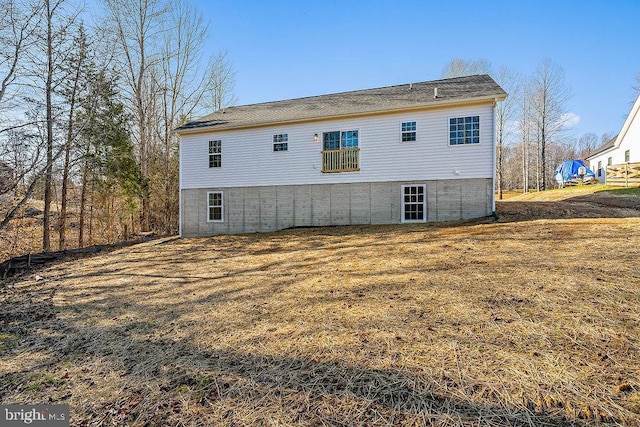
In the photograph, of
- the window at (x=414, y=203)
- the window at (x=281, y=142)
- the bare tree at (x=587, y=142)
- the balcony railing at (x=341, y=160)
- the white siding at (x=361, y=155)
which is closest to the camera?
the white siding at (x=361, y=155)

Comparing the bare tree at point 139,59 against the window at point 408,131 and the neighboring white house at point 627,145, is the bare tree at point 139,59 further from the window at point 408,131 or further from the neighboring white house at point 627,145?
the neighboring white house at point 627,145

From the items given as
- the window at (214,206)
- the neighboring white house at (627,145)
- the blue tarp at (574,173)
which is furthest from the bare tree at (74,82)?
the blue tarp at (574,173)

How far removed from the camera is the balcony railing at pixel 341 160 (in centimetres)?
1212

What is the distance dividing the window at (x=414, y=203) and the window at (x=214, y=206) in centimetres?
Result: 802

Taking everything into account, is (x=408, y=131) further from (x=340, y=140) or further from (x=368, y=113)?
(x=340, y=140)

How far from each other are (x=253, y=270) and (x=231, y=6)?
1252 centimetres

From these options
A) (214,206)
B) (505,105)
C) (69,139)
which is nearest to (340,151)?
(214,206)

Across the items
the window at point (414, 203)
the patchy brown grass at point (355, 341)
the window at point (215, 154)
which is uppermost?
the window at point (215, 154)

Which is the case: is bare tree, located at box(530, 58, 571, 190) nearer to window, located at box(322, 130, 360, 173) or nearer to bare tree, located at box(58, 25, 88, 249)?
window, located at box(322, 130, 360, 173)

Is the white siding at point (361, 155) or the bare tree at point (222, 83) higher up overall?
the bare tree at point (222, 83)

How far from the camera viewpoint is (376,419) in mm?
2201

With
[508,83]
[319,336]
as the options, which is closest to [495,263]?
[319,336]

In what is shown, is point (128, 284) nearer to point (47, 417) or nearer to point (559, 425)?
point (47, 417)

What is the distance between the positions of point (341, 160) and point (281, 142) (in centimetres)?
279
